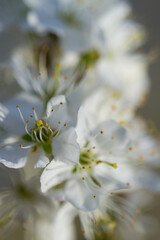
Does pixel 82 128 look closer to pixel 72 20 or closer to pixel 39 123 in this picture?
pixel 39 123

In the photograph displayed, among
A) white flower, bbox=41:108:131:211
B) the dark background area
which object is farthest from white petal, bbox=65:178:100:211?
the dark background area

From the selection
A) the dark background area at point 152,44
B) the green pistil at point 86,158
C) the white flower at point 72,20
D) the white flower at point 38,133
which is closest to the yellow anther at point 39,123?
the white flower at point 38,133

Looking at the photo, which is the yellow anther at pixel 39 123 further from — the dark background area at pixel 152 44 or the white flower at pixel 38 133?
the dark background area at pixel 152 44

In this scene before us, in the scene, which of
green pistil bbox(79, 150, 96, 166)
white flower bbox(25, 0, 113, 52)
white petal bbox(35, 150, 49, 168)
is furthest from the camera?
Result: white flower bbox(25, 0, 113, 52)

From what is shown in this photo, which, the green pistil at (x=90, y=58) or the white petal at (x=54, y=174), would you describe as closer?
the white petal at (x=54, y=174)

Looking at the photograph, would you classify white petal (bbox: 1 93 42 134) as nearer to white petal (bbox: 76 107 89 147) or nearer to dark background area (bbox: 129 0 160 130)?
white petal (bbox: 76 107 89 147)

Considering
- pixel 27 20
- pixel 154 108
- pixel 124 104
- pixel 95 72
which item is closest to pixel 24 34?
pixel 27 20

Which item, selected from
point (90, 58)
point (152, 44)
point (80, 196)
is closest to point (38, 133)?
point (80, 196)

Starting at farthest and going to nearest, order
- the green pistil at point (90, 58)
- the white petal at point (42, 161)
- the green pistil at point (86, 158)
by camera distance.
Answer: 1. the green pistil at point (90, 58)
2. the green pistil at point (86, 158)
3. the white petal at point (42, 161)
